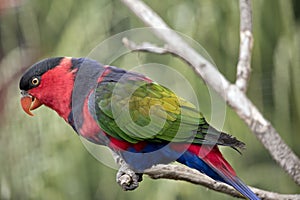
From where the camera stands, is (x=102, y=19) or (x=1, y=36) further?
(x=1, y=36)

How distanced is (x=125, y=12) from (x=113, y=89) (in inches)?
42.2

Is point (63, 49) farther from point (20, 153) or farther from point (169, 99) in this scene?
point (169, 99)

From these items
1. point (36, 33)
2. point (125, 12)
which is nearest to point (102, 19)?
point (125, 12)

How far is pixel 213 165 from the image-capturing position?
0.91 m

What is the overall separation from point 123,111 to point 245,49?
0.91 ft

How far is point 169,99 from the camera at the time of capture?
978 mm

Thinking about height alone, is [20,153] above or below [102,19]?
below

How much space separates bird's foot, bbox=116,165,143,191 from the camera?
3.11 ft

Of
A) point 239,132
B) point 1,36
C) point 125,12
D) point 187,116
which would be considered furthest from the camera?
point 1,36

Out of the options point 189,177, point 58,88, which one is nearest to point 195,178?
point 189,177

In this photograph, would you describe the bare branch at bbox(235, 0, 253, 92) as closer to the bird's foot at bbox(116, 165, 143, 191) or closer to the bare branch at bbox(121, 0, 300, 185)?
the bare branch at bbox(121, 0, 300, 185)

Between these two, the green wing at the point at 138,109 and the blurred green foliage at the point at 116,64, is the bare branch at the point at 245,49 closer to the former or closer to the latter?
the green wing at the point at 138,109

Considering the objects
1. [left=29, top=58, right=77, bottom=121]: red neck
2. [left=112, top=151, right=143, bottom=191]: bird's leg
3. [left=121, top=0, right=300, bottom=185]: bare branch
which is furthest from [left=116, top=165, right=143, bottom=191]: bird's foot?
[left=121, top=0, right=300, bottom=185]: bare branch

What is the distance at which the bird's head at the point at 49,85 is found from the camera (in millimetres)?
914
